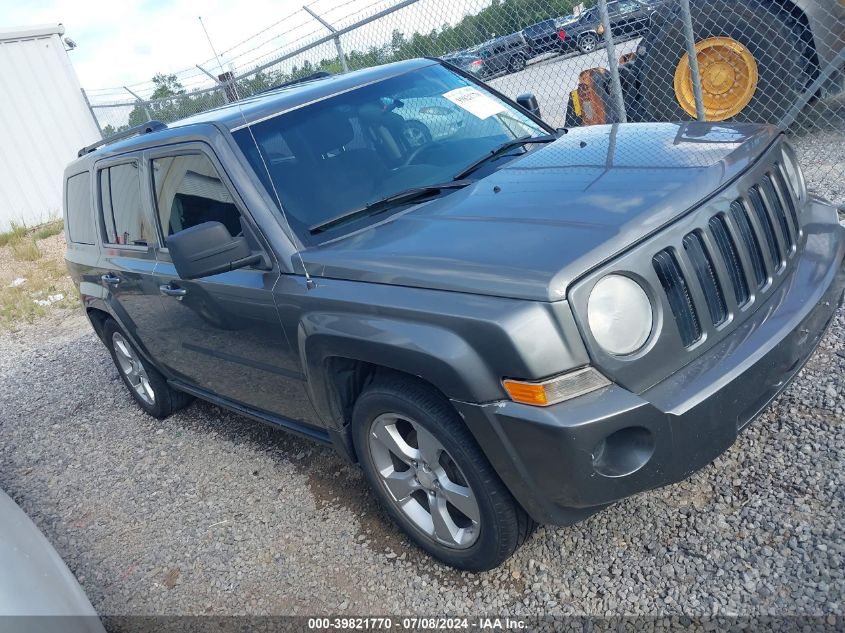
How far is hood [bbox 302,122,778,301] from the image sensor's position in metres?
2.19

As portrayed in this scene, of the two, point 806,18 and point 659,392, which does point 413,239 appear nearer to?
point 659,392

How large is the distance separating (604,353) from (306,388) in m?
1.42

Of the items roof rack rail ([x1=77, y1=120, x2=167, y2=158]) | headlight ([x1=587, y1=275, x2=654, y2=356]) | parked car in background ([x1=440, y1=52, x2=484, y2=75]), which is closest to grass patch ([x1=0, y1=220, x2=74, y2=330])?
roof rack rail ([x1=77, y1=120, x2=167, y2=158])

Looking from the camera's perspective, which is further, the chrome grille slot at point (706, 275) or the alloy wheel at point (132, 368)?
the alloy wheel at point (132, 368)

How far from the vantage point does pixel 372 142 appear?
3301mm

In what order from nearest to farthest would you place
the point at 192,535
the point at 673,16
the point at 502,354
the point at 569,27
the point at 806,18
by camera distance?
the point at 502,354 < the point at 192,535 < the point at 806,18 < the point at 673,16 < the point at 569,27

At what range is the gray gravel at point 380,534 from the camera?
8.12 feet

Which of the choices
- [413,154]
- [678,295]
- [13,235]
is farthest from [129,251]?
[13,235]

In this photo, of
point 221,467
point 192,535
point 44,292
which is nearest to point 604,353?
point 192,535

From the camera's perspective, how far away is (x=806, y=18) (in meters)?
5.54

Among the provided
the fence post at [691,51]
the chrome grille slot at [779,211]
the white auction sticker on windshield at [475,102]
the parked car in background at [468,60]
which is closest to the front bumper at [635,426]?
the chrome grille slot at [779,211]

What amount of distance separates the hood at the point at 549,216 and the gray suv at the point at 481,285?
0.04ft

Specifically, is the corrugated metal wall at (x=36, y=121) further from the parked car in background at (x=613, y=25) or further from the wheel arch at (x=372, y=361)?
the wheel arch at (x=372, y=361)

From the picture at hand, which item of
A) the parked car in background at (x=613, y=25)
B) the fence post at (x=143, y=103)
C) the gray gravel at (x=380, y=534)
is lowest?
the gray gravel at (x=380, y=534)
